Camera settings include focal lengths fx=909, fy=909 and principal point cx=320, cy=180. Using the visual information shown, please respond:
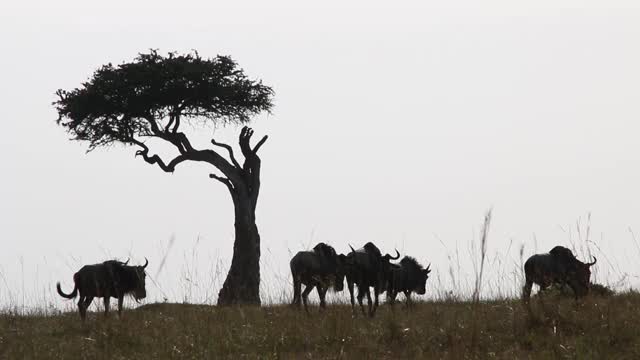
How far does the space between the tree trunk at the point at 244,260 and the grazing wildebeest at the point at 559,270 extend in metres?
10.1

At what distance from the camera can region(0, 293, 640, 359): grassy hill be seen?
1058cm

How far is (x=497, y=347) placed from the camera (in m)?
10.8

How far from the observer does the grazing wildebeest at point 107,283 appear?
50.4 ft

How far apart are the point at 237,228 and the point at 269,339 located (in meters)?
13.7

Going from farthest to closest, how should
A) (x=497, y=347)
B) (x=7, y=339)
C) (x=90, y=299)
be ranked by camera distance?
(x=90, y=299) → (x=7, y=339) → (x=497, y=347)

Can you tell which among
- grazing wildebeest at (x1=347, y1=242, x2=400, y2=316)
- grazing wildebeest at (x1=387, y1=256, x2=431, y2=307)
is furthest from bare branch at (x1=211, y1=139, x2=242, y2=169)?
grazing wildebeest at (x1=347, y1=242, x2=400, y2=316)

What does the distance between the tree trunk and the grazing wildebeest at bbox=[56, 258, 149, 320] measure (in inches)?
317

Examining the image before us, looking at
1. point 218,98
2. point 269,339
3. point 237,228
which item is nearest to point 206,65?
point 218,98

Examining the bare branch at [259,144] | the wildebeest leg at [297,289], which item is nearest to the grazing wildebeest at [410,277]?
the wildebeest leg at [297,289]

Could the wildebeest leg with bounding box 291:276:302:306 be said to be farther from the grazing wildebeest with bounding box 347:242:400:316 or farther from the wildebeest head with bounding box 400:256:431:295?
the wildebeest head with bounding box 400:256:431:295

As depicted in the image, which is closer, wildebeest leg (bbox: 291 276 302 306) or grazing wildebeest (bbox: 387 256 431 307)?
wildebeest leg (bbox: 291 276 302 306)

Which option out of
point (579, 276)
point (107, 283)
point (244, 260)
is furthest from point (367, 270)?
point (244, 260)

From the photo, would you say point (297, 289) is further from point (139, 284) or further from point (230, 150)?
point (230, 150)

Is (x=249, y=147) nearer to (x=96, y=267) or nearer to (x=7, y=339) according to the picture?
(x=96, y=267)
